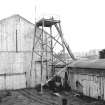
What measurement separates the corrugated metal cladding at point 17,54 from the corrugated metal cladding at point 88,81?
Result: 5735 millimetres

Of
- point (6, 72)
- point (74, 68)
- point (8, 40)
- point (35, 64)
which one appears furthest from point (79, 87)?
point (8, 40)

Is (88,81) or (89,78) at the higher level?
(89,78)

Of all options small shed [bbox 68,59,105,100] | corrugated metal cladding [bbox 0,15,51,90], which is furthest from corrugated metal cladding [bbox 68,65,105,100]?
corrugated metal cladding [bbox 0,15,51,90]

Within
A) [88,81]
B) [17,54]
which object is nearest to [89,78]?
[88,81]

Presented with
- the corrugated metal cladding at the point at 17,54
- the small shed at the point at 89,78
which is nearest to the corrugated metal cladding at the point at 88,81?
the small shed at the point at 89,78

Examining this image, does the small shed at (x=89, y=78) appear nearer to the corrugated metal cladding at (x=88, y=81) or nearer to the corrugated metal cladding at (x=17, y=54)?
the corrugated metal cladding at (x=88, y=81)

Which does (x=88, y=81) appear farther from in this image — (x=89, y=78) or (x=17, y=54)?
(x=17, y=54)

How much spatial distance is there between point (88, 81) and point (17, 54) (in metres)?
10.2

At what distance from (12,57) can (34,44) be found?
3538 mm

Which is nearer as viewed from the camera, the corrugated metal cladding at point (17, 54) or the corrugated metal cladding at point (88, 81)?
the corrugated metal cladding at point (88, 81)

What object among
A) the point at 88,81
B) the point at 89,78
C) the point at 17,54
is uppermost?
the point at 17,54

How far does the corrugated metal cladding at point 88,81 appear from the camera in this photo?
1520 cm

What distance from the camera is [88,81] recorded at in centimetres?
1688

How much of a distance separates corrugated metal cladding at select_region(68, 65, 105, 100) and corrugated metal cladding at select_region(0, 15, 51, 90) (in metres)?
5.73
